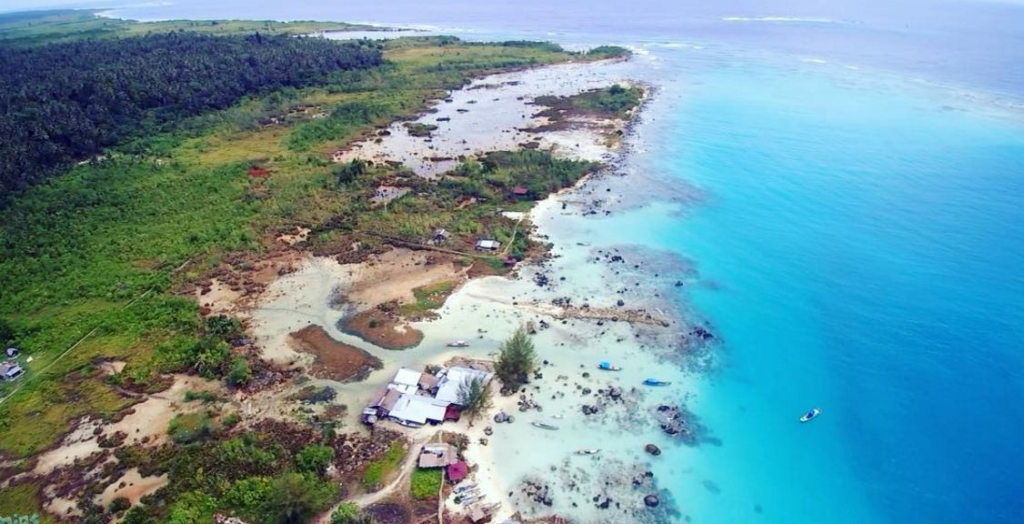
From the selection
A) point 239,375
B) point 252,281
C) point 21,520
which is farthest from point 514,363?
point 252,281

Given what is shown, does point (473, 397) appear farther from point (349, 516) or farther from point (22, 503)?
point (22, 503)

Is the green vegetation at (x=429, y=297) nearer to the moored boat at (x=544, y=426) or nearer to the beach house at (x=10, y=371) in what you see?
the moored boat at (x=544, y=426)

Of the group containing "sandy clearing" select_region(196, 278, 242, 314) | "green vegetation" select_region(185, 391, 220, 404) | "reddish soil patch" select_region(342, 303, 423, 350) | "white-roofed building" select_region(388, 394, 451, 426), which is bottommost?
"green vegetation" select_region(185, 391, 220, 404)

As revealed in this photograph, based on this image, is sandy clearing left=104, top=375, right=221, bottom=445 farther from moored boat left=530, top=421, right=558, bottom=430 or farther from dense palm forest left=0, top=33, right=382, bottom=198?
dense palm forest left=0, top=33, right=382, bottom=198

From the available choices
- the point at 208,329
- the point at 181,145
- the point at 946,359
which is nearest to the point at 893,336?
the point at 946,359

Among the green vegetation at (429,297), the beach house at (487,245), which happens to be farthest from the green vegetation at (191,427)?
the beach house at (487,245)

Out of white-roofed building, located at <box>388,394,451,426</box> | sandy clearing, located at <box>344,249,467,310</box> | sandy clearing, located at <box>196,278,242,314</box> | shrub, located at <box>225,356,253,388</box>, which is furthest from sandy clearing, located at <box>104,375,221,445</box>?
sandy clearing, located at <box>344,249,467,310</box>
